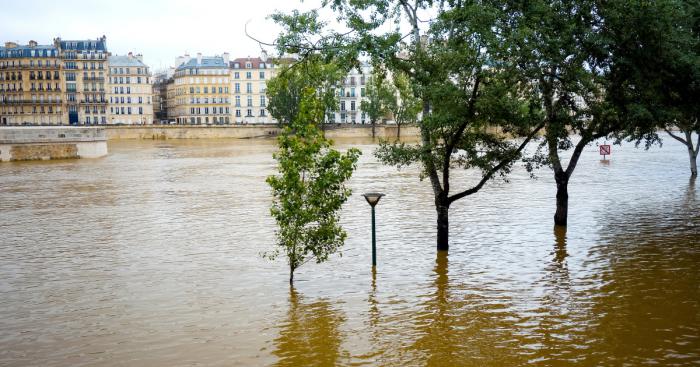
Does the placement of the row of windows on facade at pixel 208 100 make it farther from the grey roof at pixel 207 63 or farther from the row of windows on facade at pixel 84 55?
the row of windows on facade at pixel 84 55

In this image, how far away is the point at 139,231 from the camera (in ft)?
90.6

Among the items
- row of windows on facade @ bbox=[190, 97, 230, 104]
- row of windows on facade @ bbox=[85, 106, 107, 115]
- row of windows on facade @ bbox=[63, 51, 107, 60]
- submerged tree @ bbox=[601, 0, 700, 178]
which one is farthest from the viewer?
row of windows on facade @ bbox=[190, 97, 230, 104]

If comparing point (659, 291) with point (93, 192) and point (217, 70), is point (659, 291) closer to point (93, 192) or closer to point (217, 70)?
point (93, 192)

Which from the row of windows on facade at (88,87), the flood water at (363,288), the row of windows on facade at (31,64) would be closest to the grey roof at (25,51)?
the row of windows on facade at (31,64)

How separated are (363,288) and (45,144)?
60.2m

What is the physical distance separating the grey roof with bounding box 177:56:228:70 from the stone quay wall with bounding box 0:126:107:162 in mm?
101522

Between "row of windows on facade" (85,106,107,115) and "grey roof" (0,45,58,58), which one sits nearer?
"grey roof" (0,45,58,58)

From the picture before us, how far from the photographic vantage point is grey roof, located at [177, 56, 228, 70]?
173 metres

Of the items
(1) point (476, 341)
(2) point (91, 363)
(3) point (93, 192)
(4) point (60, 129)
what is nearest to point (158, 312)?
(2) point (91, 363)

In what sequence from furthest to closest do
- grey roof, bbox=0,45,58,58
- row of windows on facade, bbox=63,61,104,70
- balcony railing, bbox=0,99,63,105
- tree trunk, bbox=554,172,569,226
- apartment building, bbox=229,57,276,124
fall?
apartment building, bbox=229,57,276,124
row of windows on facade, bbox=63,61,104,70
grey roof, bbox=0,45,58,58
balcony railing, bbox=0,99,63,105
tree trunk, bbox=554,172,569,226

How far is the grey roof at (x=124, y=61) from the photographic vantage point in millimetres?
168125

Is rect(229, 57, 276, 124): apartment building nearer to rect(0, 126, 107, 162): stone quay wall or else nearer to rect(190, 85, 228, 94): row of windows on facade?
rect(190, 85, 228, 94): row of windows on facade

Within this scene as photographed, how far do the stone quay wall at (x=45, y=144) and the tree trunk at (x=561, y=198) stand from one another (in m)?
57.3

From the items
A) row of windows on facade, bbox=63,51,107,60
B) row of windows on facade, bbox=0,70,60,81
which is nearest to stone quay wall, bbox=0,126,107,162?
row of windows on facade, bbox=0,70,60,81
